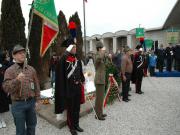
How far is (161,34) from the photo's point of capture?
23.8 metres

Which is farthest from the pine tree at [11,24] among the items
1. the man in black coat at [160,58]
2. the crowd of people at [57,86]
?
the man in black coat at [160,58]

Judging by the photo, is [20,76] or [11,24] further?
[11,24]

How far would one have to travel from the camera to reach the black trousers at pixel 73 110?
4.68 m

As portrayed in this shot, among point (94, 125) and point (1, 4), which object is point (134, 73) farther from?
point (1, 4)

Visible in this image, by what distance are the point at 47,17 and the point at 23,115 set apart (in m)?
2.04

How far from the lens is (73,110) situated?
476 centimetres

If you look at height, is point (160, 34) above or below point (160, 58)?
above

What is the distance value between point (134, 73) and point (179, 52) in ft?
24.0

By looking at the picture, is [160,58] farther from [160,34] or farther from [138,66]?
[160,34]

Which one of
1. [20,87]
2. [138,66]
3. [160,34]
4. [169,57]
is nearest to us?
[20,87]

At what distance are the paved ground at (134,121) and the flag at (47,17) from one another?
205 centimetres

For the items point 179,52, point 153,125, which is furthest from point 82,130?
point 179,52

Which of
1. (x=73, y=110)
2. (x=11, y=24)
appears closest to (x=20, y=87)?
(x=73, y=110)

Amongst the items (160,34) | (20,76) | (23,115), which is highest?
(160,34)
